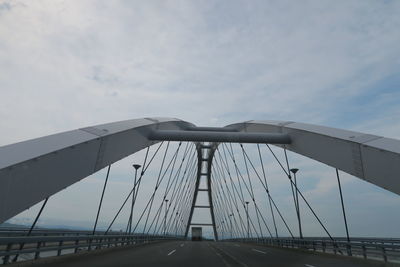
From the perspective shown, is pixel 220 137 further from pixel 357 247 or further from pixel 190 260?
pixel 190 260

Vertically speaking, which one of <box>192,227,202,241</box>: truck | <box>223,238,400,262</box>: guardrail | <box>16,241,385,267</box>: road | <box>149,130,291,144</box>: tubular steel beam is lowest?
<box>16,241,385,267</box>: road

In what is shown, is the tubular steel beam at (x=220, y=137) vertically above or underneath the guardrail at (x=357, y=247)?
above

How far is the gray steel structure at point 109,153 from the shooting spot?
8.98 metres

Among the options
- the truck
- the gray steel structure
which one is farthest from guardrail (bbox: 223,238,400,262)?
the truck

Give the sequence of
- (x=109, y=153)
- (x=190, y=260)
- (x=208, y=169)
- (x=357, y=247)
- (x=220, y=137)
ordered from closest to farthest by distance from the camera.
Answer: (x=190, y=260) → (x=357, y=247) → (x=109, y=153) → (x=220, y=137) → (x=208, y=169)

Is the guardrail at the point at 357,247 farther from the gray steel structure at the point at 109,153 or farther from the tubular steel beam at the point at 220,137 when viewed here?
the tubular steel beam at the point at 220,137

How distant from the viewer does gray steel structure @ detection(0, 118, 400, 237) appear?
8984 mm

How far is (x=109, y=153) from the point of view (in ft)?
47.1

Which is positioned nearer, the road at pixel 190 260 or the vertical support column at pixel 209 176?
the road at pixel 190 260

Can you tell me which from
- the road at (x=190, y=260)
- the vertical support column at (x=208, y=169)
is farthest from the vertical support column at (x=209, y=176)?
the road at (x=190, y=260)

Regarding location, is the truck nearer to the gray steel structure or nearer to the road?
the gray steel structure

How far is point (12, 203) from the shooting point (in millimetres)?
8812

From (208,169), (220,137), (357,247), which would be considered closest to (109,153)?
(220,137)

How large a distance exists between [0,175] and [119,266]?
422 centimetres
